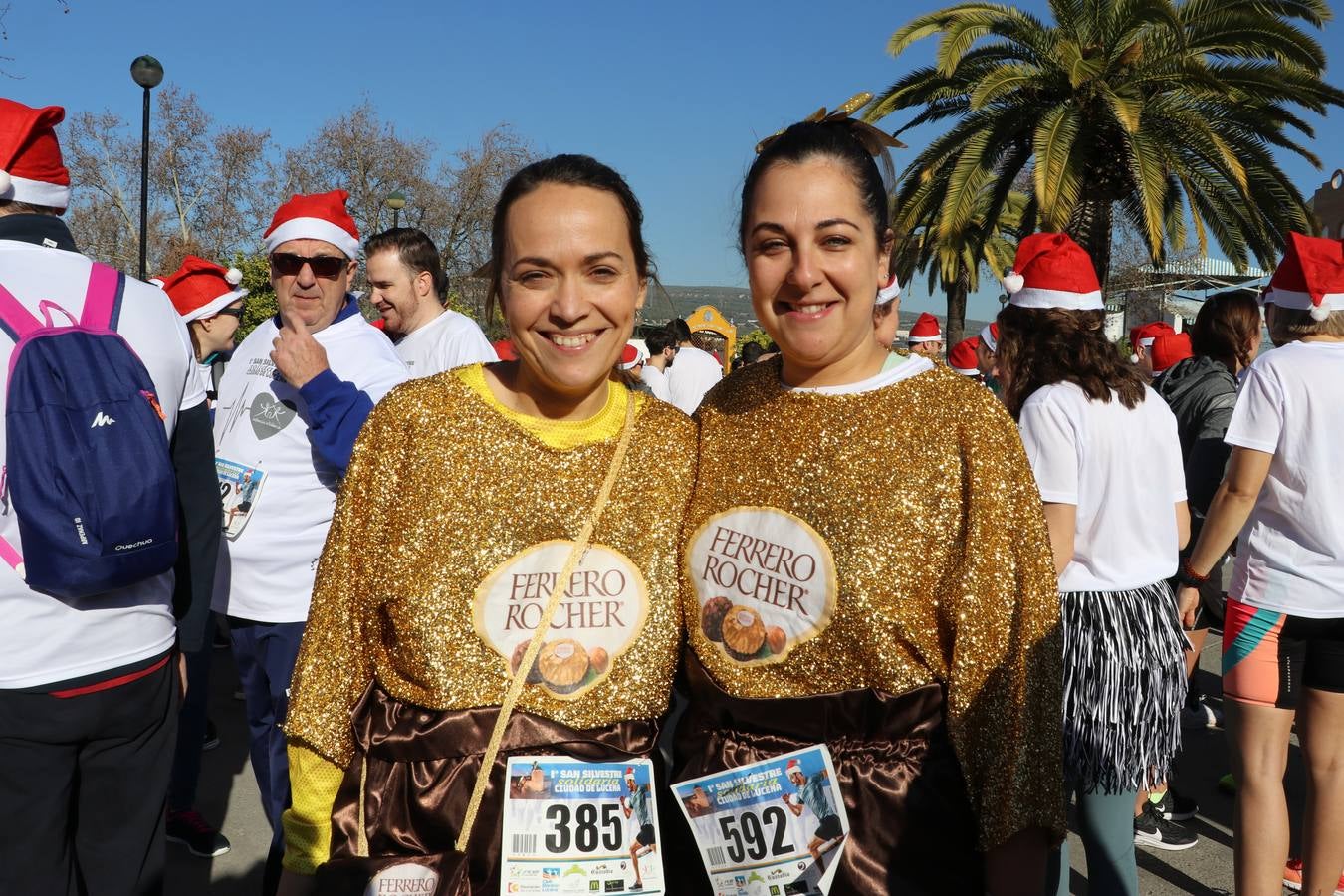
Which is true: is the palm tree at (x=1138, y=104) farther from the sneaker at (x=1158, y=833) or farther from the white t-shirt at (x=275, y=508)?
the white t-shirt at (x=275, y=508)

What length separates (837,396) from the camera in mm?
1989

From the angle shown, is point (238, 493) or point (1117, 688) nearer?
point (1117, 688)

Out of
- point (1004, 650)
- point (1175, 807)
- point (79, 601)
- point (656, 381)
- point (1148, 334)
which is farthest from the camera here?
point (656, 381)

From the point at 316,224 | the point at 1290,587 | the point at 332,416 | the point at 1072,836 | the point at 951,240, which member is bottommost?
the point at 1072,836

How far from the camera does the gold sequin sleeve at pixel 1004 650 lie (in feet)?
5.90

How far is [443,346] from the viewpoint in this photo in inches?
183

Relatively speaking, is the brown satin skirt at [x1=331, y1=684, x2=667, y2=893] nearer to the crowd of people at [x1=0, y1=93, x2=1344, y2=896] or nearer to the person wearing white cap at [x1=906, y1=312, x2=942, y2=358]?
the crowd of people at [x1=0, y1=93, x2=1344, y2=896]

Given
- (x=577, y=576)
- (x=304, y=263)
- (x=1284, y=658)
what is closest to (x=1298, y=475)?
(x=1284, y=658)

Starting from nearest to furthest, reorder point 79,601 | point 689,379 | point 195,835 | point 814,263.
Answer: point 814,263 < point 79,601 < point 195,835 < point 689,379

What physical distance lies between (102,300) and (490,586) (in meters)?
1.32

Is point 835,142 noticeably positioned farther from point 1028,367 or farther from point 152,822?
point 152,822

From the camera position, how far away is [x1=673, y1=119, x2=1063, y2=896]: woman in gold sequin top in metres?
1.82

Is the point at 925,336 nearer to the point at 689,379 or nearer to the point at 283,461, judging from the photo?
the point at 689,379

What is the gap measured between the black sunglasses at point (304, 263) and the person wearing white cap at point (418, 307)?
121cm
